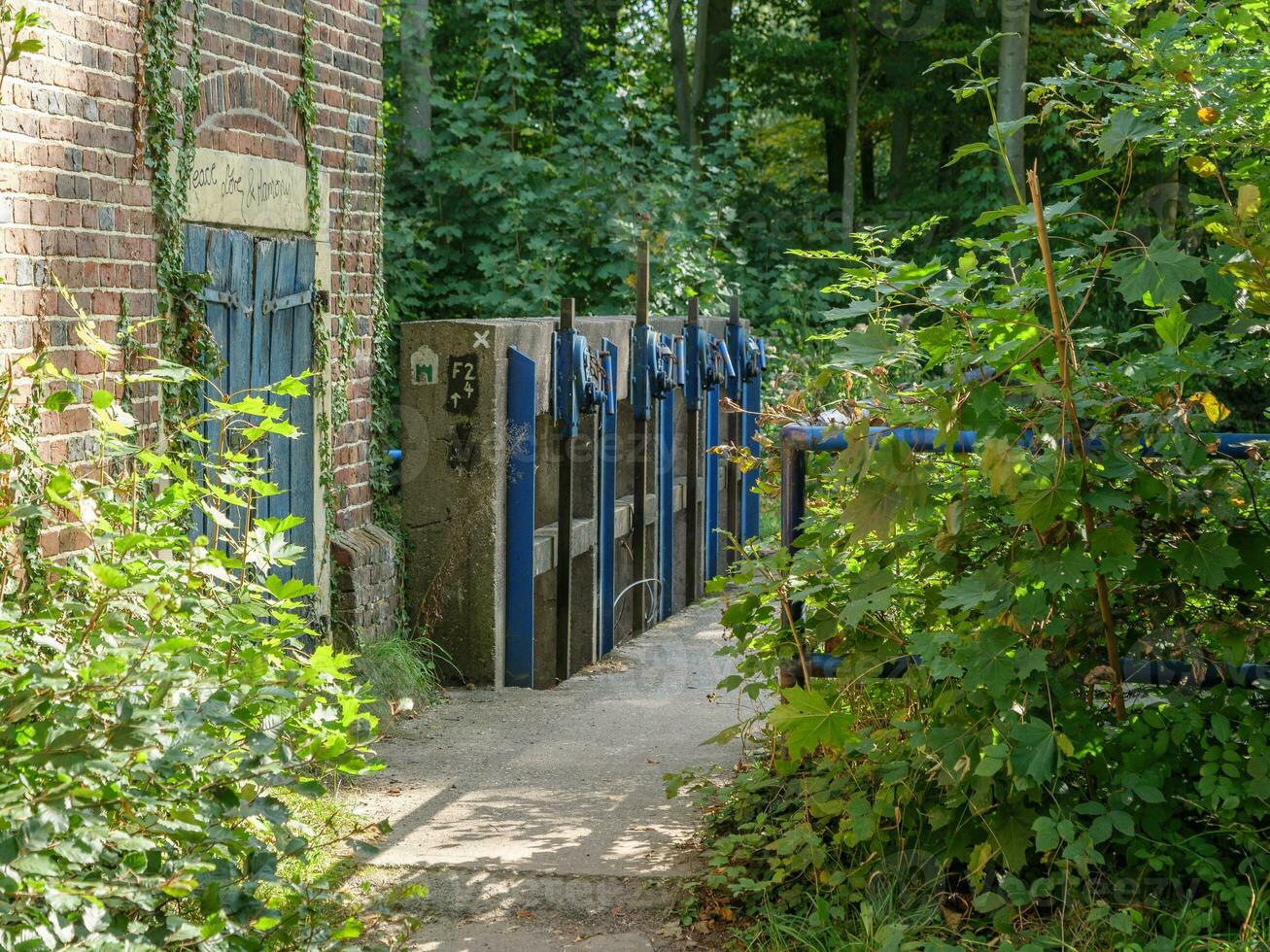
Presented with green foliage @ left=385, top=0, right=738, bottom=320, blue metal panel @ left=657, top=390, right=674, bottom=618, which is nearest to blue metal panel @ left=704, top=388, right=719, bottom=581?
blue metal panel @ left=657, top=390, right=674, bottom=618

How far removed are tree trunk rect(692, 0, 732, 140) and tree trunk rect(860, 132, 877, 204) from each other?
517 centimetres

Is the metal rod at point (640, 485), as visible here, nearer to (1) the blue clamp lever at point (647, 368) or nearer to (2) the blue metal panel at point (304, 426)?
(1) the blue clamp lever at point (647, 368)

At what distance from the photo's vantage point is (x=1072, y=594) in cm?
336

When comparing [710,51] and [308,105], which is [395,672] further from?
[710,51]

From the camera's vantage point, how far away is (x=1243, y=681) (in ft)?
10.8

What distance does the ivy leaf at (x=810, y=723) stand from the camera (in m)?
3.47

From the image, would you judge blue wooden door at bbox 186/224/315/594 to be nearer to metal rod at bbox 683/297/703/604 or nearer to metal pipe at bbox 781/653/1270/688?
metal pipe at bbox 781/653/1270/688

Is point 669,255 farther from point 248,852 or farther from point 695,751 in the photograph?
point 248,852

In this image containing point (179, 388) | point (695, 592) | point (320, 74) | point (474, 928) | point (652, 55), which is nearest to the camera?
point (474, 928)

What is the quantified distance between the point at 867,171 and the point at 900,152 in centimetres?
419

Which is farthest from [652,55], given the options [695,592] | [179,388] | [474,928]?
[474,928]

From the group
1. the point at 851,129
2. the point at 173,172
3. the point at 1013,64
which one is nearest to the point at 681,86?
the point at 851,129

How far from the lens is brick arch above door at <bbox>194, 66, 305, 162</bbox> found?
5801 millimetres

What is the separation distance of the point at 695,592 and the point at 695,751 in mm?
5439
